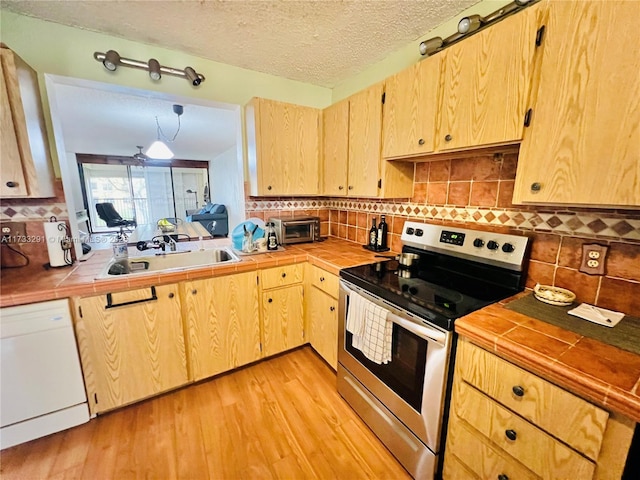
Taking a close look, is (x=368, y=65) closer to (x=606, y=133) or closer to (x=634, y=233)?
(x=606, y=133)

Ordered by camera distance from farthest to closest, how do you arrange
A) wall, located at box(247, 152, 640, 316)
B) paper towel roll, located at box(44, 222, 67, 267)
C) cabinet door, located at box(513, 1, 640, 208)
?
paper towel roll, located at box(44, 222, 67, 267) < wall, located at box(247, 152, 640, 316) < cabinet door, located at box(513, 1, 640, 208)

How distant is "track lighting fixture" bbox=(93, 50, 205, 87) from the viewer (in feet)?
5.40

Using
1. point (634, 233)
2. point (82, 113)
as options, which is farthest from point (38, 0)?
point (634, 233)

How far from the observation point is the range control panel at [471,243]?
1.29 metres

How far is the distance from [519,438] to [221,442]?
144cm

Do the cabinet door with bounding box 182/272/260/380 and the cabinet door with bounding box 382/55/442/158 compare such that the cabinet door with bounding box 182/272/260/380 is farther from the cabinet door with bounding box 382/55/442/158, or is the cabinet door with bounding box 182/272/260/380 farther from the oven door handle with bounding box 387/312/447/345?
the cabinet door with bounding box 382/55/442/158

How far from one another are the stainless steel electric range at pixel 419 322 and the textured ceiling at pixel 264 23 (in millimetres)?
1245

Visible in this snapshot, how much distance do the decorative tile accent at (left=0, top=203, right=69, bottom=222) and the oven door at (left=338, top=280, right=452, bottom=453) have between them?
6.57 ft

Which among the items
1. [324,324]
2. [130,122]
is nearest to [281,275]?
[324,324]

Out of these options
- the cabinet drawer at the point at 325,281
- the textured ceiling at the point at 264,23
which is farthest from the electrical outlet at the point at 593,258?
the textured ceiling at the point at 264,23

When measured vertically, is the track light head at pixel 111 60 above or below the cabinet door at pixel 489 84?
above

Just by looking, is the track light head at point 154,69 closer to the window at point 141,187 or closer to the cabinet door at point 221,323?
the cabinet door at point 221,323

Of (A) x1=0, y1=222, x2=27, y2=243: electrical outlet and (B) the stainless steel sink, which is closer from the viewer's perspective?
(A) x1=0, y1=222, x2=27, y2=243: electrical outlet

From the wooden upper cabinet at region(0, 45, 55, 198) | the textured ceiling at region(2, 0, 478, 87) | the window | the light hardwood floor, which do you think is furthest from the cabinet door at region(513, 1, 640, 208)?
the window
